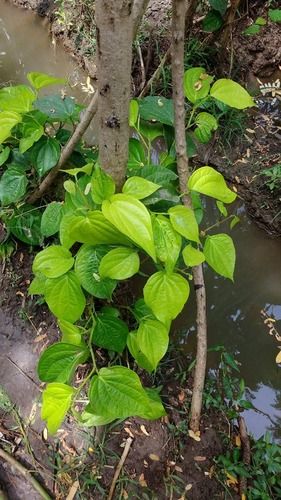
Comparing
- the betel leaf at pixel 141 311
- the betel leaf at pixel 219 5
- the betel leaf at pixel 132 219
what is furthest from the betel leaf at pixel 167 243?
the betel leaf at pixel 219 5

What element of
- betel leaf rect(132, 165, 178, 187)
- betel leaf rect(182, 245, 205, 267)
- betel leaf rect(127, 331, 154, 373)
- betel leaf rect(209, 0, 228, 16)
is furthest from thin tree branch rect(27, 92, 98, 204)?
betel leaf rect(209, 0, 228, 16)

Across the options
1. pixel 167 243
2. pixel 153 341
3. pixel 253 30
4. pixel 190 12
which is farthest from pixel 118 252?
pixel 253 30

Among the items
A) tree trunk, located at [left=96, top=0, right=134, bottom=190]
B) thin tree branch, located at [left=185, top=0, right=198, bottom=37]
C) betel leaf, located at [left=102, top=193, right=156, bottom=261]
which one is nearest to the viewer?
tree trunk, located at [left=96, top=0, right=134, bottom=190]

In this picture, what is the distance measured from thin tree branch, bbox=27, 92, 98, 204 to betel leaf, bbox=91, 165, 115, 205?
0.91ft

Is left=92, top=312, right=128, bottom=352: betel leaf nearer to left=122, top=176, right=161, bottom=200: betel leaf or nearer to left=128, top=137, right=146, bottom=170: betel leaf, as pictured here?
left=122, top=176, right=161, bottom=200: betel leaf

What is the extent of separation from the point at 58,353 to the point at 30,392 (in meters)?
0.47

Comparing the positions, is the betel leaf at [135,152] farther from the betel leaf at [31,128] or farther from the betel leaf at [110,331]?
the betel leaf at [110,331]

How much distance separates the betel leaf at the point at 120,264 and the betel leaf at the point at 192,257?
0.14 m

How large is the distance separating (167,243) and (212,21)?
6.06ft

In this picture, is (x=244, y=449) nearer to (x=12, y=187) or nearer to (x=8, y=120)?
(x=12, y=187)

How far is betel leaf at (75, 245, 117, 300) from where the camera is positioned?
127 cm

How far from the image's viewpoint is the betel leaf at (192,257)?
1215 millimetres

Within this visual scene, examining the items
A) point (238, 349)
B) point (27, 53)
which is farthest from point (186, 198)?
point (27, 53)

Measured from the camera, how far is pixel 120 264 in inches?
46.9
